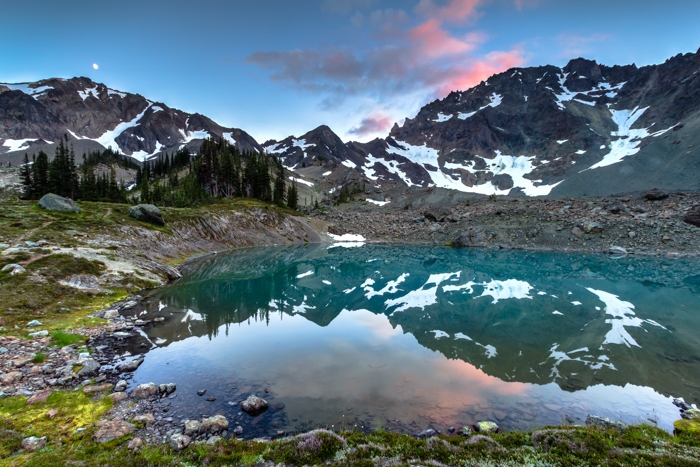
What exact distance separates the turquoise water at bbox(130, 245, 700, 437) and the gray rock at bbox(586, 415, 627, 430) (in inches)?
34.4

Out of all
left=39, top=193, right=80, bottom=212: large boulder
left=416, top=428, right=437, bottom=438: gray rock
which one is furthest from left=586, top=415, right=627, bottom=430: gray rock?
left=39, top=193, right=80, bottom=212: large boulder

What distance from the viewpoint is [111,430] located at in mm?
9125

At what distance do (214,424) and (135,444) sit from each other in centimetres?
217

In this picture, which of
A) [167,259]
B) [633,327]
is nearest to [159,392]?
[633,327]

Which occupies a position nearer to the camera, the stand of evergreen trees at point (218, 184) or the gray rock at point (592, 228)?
the gray rock at point (592, 228)

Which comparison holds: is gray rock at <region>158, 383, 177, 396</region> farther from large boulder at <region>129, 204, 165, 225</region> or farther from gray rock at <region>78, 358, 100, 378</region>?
large boulder at <region>129, 204, 165, 225</region>

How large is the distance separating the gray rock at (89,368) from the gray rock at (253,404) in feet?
22.4

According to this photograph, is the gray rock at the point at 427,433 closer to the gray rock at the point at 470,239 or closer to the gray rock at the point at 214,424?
the gray rock at the point at 214,424

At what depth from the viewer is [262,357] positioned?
1639 cm

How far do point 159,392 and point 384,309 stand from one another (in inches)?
732

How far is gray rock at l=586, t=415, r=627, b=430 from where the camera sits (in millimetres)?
9864

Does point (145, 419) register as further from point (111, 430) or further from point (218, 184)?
point (218, 184)

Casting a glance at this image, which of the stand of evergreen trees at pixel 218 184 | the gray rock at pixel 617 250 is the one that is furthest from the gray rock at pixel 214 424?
the stand of evergreen trees at pixel 218 184

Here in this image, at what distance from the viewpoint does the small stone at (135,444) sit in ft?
27.2
